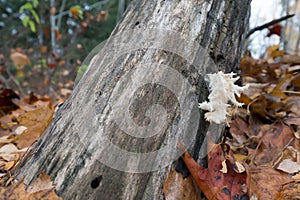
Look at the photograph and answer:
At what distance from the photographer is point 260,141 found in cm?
118

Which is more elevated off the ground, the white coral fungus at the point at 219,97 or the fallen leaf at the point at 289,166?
the white coral fungus at the point at 219,97

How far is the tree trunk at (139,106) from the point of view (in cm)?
66

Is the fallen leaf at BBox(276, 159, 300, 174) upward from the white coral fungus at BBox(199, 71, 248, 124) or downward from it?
downward

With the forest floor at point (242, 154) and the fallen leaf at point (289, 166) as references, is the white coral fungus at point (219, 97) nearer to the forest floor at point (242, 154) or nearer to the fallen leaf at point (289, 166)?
the forest floor at point (242, 154)

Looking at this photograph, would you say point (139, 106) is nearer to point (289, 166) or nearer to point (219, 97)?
point (219, 97)

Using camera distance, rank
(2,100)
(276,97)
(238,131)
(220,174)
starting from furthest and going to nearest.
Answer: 1. (2,100)
2. (276,97)
3. (238,131)
4. (220,174)

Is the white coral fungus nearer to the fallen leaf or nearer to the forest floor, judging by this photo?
the forest floor

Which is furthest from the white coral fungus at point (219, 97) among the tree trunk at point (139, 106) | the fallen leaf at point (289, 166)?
the fallen leaf at point (289, 166)

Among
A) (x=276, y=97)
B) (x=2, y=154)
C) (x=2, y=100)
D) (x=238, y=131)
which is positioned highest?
(x=276, y=97)

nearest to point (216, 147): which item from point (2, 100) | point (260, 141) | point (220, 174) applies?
point (220, 174)

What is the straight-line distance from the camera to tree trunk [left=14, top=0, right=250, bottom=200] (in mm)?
661

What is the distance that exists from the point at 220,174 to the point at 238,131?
2.19 ft

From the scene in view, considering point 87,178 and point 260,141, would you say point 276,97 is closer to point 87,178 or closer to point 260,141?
point 260,141

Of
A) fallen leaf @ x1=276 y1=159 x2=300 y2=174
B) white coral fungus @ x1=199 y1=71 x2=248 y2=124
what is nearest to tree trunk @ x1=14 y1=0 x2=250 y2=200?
white coral fungus @ x1=199 y1=71 x2=248 y2=124
